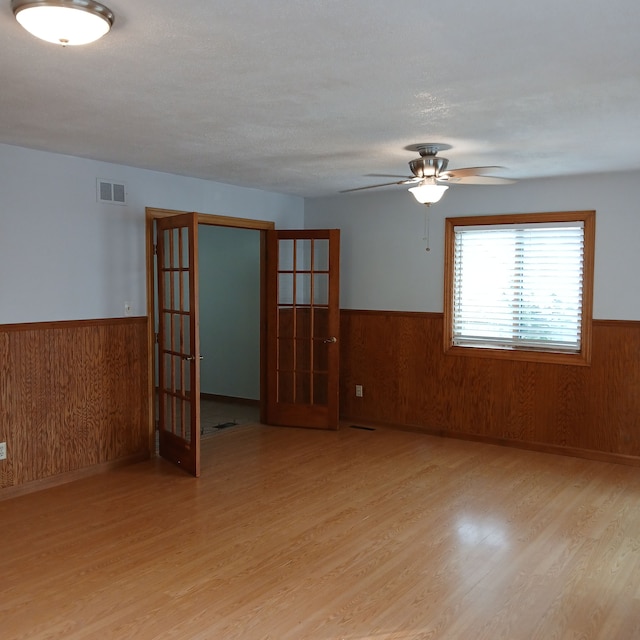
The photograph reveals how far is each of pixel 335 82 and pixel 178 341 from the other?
2803mm

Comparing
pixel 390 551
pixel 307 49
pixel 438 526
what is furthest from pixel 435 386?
pixel 307 49

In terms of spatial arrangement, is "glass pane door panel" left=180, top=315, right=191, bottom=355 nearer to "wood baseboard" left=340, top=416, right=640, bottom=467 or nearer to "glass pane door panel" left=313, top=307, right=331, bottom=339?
"glass pane door panel" left=313, top=307, right=331, bottom=339

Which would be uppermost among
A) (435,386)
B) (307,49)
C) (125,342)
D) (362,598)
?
(307,49)

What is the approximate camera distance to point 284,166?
4922 millimetres

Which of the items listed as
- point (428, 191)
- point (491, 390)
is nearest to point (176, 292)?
point (428, 191)

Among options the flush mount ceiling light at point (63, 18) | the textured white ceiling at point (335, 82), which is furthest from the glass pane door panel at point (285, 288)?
the flush mount ceiling light at point (63, 18)

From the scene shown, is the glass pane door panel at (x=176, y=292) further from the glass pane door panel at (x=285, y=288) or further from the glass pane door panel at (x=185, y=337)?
the glass pane door panel at (x=285, y=288)

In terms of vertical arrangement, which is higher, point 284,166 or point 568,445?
point 284,166

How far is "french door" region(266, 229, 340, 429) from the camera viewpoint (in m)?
6.21

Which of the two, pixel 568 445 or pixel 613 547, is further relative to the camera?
pixel 568 445

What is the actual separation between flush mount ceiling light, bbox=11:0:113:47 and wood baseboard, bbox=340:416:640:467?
4728 mm

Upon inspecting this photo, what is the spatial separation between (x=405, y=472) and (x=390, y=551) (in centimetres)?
145

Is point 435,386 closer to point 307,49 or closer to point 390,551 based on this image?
point 390,551

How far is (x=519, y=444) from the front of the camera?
18.4 feet
